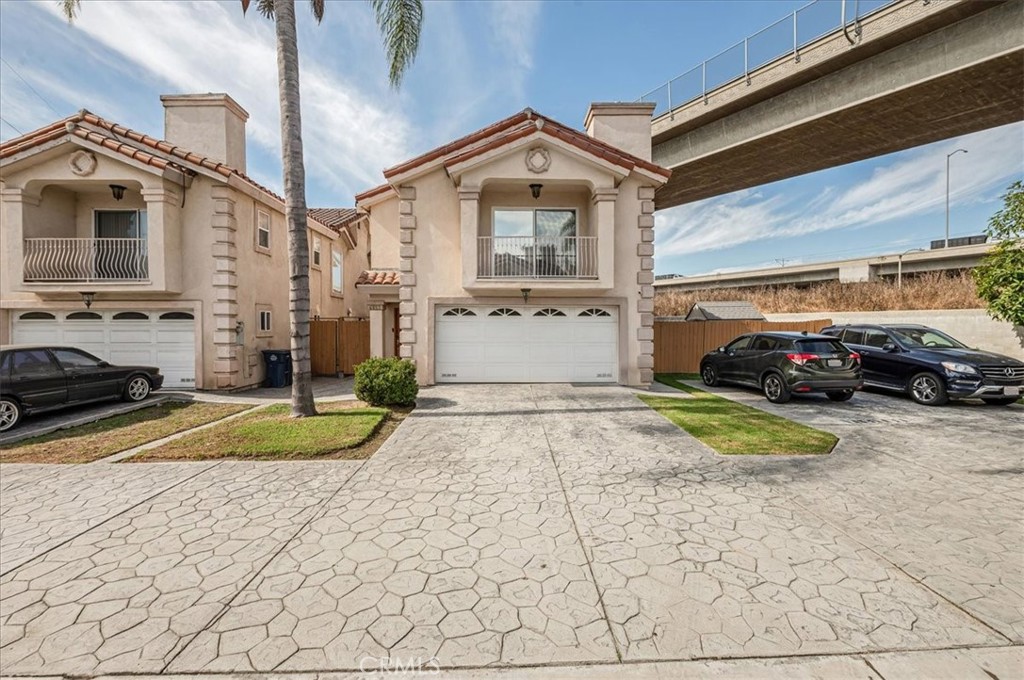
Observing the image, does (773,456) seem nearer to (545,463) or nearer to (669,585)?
(545,463)

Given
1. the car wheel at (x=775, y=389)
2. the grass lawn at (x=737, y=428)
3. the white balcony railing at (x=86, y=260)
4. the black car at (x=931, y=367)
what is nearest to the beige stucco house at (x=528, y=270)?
the grass lawn at (x=737, y=428)

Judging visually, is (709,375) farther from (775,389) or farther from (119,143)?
(119,143)

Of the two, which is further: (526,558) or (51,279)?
(51,279)

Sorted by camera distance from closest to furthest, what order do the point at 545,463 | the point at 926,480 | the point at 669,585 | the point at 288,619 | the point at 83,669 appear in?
1. the point at 83,669
2. the point at 288,619
3. the point at 669,585
4. the point at 926,480
5. the point at 545,463

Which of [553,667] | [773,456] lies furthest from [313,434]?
[773,456]

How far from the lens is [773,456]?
20.6 ft

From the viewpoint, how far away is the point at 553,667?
2.54 meters

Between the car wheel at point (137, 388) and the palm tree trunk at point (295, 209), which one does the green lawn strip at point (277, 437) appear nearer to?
the palm tree trunk at point (295, 209)

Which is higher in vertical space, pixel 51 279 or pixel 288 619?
pixel 51 279

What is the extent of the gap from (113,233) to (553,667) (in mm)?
16937

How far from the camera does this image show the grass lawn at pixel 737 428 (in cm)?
662

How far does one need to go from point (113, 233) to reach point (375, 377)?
1062cm

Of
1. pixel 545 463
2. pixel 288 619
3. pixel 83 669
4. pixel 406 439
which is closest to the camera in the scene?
pixel 83 669

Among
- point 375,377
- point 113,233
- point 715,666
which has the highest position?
point 113,233
